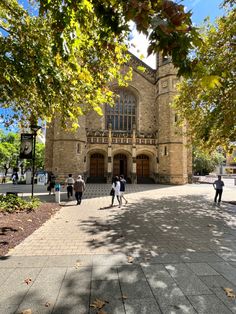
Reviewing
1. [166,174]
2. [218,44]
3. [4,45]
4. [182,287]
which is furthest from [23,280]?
[166,174]

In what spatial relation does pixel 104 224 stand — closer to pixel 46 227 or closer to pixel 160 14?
pixel 46 227

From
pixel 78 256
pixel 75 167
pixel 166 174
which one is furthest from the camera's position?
pixel 166 174

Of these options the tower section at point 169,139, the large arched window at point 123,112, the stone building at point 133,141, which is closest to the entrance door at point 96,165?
the stone building at point 133,141

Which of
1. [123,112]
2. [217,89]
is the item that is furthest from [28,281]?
[123,112]

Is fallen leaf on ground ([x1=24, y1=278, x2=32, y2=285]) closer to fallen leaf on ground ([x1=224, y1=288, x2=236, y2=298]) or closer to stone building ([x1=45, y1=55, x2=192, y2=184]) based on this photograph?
fallen leaf on ground ([x1=224, y1=288, x2=236, y2=298])

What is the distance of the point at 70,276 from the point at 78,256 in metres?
0.97

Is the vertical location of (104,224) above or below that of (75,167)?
below

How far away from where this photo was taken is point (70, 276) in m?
3.53

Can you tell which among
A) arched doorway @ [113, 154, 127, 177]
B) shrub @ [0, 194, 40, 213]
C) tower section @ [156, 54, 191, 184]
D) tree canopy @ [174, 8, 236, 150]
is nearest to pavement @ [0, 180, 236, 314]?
shrub @ [0, 194, 40, 213]

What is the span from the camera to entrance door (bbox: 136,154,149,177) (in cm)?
2861

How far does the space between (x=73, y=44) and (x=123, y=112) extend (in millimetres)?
25894

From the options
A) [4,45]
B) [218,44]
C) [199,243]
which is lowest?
Result: [199,243]

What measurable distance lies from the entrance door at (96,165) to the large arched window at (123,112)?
4830 mm

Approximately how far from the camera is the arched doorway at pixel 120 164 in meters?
28.5
